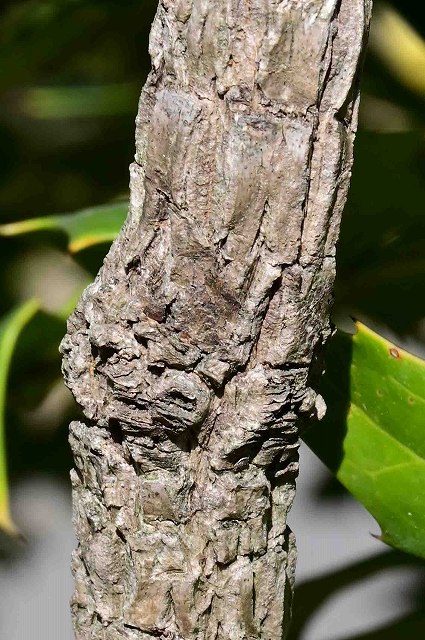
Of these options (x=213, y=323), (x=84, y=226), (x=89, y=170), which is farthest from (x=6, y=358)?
(x=89, y=170)

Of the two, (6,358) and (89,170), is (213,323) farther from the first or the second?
(89,170)

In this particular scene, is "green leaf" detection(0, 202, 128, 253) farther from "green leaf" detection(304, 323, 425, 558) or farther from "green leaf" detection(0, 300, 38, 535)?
"green leaf" detection(304, 323, 425, 558)

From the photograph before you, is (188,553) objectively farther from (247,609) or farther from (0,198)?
(0,198)

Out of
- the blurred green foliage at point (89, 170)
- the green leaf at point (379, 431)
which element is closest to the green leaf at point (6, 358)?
the blurred green foliage at point (89, 170)

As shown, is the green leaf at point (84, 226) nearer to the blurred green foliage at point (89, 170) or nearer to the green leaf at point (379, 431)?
the blurred green foliage at point (89, 170)

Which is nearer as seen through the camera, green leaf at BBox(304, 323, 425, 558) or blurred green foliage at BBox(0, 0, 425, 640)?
green leaf at BBox(304, 323, 425, 558)

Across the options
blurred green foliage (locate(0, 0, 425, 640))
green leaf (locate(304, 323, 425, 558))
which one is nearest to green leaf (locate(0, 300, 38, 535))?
blurred green foliage (locate(0, 0, 425, 640))
